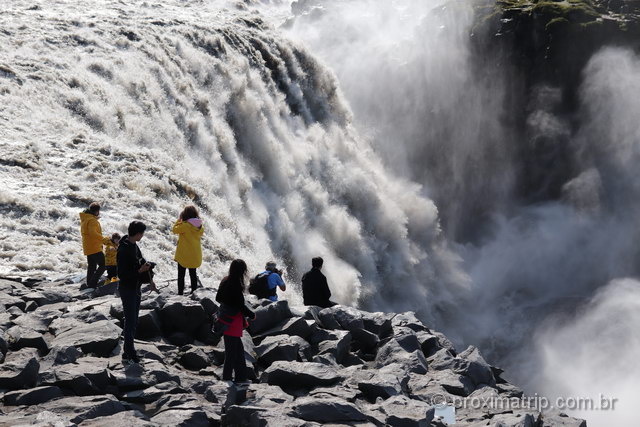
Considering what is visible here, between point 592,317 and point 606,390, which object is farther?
point 592,317

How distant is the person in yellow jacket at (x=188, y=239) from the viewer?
1620 centimetres

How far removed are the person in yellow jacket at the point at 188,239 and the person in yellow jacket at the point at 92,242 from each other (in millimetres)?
2398

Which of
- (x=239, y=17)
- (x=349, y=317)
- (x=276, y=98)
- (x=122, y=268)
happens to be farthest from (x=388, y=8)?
(x=122, y=268)

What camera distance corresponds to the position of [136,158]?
2867cm

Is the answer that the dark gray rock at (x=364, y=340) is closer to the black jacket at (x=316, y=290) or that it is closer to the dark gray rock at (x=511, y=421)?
the black jacket at (x=316, y=290)

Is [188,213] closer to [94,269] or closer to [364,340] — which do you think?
[94,269]

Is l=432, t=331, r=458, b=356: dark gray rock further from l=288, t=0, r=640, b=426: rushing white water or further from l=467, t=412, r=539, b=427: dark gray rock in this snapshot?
l=288, t=0, r=640, b=426: rushing white water

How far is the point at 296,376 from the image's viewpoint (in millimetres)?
13094

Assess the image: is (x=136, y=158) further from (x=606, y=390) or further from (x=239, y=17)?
(x=606, y=390)

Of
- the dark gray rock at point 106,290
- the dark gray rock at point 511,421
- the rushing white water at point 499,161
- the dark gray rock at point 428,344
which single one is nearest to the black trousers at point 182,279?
the dark gray rock at point 106,290

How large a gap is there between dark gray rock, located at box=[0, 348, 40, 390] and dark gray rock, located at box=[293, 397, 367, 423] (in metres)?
4.24

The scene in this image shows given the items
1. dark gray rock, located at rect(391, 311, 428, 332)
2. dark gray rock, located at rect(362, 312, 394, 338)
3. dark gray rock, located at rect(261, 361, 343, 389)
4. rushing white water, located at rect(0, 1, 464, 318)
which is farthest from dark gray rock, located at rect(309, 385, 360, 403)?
rushing white water, located at rect(0, 1, 464, 318)

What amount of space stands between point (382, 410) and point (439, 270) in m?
41.8

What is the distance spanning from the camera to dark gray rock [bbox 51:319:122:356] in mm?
12805
